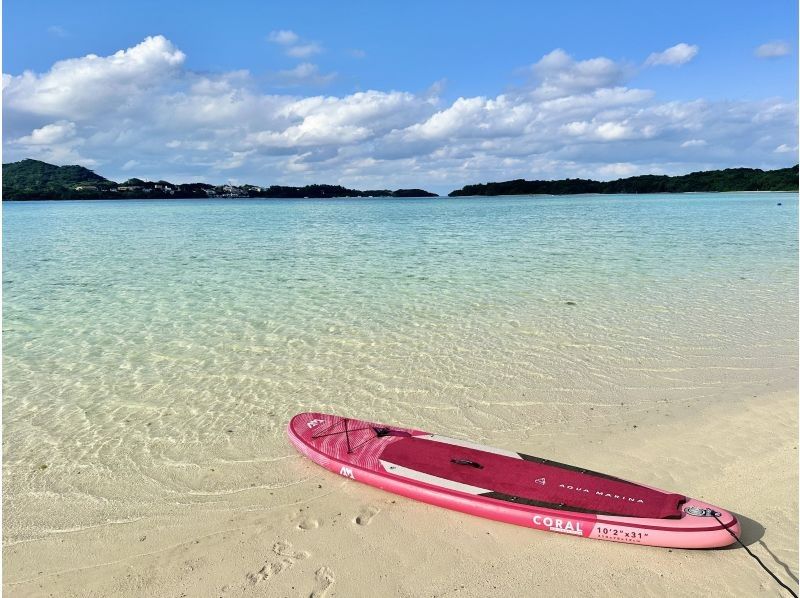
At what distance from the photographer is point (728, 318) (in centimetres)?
970

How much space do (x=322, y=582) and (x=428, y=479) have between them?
130cm

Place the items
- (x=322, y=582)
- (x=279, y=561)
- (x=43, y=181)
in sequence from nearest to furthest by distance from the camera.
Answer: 1. (x=322, y=582)
2. (x=279, y=561)
3. (x=43, y=181)

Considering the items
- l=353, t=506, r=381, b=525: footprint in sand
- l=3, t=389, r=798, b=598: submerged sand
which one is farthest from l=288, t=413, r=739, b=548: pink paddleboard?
l=353, t=506, r=381, b=525: footprint in sand

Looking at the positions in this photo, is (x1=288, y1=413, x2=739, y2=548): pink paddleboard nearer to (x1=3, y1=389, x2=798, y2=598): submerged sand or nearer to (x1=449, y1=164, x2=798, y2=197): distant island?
(x1=3, y1=389, x2=798, y2=598): submerged sand

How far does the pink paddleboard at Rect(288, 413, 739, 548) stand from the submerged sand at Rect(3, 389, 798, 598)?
10 centimetres

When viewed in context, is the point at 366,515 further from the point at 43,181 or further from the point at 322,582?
the point at 43,181

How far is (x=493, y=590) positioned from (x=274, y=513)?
1.91 meters

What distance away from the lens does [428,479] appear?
4469mm

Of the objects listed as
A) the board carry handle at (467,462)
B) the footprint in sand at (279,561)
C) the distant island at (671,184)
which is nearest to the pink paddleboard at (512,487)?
the board carry handle at (467,462)

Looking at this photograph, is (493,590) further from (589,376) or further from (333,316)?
(333,316)

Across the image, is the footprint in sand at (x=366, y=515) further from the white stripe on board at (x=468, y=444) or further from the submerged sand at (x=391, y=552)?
the white stripe on board at (x=468, y=444)

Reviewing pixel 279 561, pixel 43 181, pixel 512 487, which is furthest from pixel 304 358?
pixel 43 181

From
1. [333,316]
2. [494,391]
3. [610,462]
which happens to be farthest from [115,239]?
[610,462]


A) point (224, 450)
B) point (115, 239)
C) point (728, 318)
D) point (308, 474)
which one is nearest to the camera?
point (308, 474)
